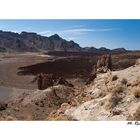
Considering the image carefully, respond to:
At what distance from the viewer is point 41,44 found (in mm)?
20688

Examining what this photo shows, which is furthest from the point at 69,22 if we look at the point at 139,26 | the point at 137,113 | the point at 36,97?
the point at 36,97

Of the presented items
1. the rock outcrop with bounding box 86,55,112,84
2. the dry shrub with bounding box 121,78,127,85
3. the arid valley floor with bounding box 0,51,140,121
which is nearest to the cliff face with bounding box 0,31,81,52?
the arid valley floor with bounding box 0,51,140,121

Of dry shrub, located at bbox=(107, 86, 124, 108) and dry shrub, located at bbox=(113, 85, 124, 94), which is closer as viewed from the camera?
dry shrub, located at bbox=(107, 86, 124, 108)

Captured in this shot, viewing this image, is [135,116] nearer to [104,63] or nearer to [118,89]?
[118,89]

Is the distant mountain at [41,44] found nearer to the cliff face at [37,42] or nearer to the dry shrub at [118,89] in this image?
the cliff face at [37,42]

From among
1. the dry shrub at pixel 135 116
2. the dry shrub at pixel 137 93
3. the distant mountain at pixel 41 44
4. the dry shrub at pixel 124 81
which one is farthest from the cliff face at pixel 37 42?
the dry shrub at pixel 135 116

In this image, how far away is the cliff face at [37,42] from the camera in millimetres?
16495

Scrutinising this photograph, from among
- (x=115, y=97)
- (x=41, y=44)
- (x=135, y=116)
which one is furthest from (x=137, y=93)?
(x=41, y=44)

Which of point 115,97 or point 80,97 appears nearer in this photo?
point 115,97

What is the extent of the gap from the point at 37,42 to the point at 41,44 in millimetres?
314

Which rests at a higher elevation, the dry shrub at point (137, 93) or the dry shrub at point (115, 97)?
the dry shrub at point (137, 93)

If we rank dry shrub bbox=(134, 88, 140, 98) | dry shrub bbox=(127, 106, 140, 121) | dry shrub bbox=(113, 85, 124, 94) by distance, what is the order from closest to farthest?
dry shrub bbox=(127, 106, 140, 121), dry shrub bbox=(134, 88, 140, 98), dry shrub bbox=(113, 85, 124, 94)

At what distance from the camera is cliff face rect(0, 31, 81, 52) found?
1650 cm

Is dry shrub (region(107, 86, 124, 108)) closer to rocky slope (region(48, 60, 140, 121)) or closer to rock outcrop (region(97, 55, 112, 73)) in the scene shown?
rocky slope (region(48, 60, 140, 121))
